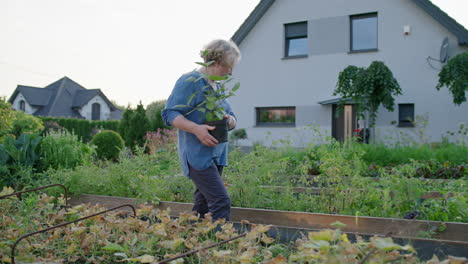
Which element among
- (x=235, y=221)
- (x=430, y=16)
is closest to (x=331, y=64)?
(x=430, y=16)

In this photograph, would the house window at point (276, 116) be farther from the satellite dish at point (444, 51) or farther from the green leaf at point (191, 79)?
the green leaf at point (191, 79)

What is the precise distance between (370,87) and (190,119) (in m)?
9.31

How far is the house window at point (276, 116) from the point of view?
1405 centimetres

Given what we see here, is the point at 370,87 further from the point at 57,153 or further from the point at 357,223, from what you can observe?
the point at 357,223

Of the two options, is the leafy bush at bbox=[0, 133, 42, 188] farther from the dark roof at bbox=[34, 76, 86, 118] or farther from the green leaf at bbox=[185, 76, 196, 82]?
the dark roof at bbox=[34, 76, 86, 118]

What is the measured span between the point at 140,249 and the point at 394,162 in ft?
17.9

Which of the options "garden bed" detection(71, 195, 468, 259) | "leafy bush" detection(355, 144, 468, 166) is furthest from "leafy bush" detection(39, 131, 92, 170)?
"leafy bush" detection(355, 144, 468, 166)

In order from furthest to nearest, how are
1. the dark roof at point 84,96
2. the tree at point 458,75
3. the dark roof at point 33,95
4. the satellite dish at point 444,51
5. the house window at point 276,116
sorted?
the dark roof at point 84,96 → the dark roof at point 33,95 → the house window at point 276,116 → the satellite dish at point 444,51 → the tree at point 458,75

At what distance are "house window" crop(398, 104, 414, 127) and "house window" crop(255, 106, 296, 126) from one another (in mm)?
3350

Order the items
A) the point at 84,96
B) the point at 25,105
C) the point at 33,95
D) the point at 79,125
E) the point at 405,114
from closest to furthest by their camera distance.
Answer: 1. the point at 405,114
2. the point at 79,125
3. the point at 25,105
4. the point at 33,95
5. the point at 84,96

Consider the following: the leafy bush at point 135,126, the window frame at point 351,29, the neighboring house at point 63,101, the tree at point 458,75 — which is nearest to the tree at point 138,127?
the leafy bush at point 135,126

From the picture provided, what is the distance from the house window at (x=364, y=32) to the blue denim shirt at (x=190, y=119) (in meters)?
10.9

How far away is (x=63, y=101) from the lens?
3831 cm

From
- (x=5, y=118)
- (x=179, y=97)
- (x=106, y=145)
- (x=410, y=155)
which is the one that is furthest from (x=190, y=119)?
(x=106, y=145)
